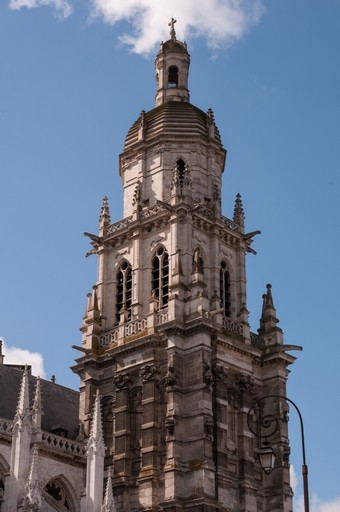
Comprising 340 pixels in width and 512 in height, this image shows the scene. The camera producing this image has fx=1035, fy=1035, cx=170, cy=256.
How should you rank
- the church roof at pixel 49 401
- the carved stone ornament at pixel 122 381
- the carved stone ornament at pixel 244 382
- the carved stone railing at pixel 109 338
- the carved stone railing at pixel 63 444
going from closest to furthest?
1. the carved stone railing at pixel 63 444
2. the carved stone ornament at pixel 122 381
3. the carved stone ornament at pixel 244 382
4. the church roof at pixel 49 401
5. the carved stone railing at pixel 109 338

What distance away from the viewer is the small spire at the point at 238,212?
5738cm

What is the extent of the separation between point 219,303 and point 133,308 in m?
4.47

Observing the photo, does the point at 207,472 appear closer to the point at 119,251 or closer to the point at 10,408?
the point at 10,408

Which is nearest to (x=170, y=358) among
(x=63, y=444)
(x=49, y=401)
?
(x=63, y=444)

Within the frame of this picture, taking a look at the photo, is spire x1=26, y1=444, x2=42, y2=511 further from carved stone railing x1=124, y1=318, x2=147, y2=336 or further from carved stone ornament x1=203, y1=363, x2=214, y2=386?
carved stone railing x1=124, y1=318, x2=147, y2=336

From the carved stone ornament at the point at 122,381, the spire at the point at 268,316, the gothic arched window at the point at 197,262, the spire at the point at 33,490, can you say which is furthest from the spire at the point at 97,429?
the spire at the point at 268,316

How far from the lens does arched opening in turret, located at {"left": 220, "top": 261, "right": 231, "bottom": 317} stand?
179 feet

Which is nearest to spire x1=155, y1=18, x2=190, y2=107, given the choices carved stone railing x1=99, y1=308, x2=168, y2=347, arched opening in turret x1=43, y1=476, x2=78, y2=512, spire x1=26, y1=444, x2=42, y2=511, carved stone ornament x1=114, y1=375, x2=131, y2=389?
carved stone railing x1=99, y1=308, x2=168, y2=347

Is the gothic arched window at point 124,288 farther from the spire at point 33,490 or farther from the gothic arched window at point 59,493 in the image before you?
the spire at point 33,490

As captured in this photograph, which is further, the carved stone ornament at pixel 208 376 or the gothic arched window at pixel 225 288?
the gothic arched window at pixel 225 288

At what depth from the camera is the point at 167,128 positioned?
2249 inches

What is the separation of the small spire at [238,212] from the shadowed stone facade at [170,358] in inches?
2.6

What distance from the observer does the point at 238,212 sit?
189 feet

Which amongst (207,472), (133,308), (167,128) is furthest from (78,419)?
(167,128)
